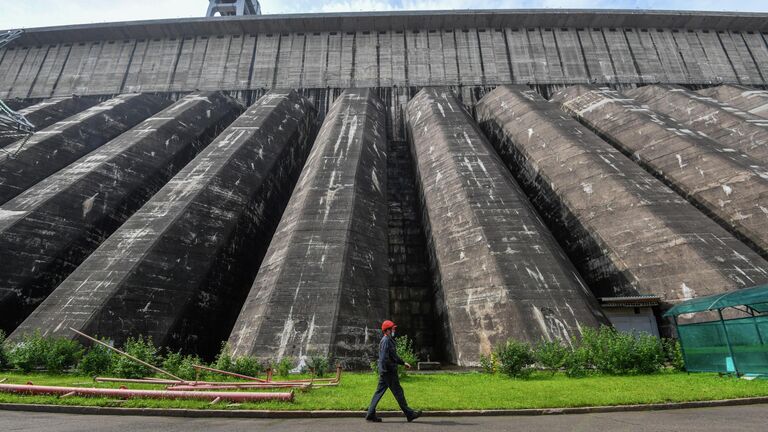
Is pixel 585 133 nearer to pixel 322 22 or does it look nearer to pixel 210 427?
pixel 210 427

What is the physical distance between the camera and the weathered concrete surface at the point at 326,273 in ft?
34.3

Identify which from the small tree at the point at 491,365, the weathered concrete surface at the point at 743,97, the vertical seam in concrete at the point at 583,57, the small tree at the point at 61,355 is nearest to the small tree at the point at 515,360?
the small tree at the point at 491,365

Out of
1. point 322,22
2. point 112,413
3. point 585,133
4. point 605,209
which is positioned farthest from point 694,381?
point 322,22

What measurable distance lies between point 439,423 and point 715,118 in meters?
25.3

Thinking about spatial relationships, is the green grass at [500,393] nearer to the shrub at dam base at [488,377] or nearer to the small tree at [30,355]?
the shrub at dam base at [488,377]

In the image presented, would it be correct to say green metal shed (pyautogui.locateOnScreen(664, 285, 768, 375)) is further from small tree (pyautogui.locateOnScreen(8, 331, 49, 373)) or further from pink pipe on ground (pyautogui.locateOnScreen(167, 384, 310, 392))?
small tree (pyautogui.locateOnScreen(8, 331, 49, 373))

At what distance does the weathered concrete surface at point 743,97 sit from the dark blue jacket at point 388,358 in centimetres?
2933

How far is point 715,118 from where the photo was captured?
20.8 metres

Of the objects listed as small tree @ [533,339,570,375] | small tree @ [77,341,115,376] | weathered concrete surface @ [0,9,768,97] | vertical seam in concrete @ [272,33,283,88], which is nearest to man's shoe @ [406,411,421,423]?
small tree @ [533,339,570,375]

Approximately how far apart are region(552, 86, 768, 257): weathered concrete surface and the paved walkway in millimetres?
12085

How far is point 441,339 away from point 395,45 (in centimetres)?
2803

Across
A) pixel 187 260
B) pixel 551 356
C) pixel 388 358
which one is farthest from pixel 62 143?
pixel 551 356

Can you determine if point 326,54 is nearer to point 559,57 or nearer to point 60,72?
point 559,57

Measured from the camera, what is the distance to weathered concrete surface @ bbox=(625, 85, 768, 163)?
18125mm
